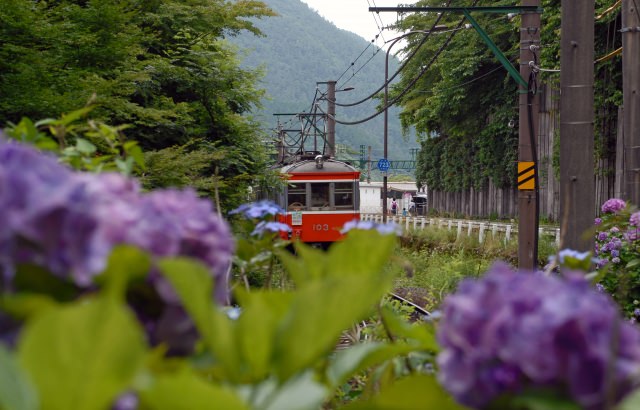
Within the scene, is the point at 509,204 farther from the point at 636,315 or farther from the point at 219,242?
the point at 219,242

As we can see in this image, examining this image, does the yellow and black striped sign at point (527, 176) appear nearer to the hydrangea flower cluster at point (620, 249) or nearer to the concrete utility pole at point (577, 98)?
the hydrangea flower cluster at point (620, 249)

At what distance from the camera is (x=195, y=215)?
88 cm

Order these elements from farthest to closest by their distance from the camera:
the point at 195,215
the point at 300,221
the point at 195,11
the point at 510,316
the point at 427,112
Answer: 1. the point at 427,112
2. the point at 300,221
3. the point at 195,11
4. the point at 195,215
5. the point at 510,316

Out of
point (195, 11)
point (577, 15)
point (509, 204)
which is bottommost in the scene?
point (509, 204)

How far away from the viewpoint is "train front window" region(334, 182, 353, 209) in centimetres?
1844

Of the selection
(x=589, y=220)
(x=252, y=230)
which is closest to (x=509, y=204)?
(x=589, y=220)

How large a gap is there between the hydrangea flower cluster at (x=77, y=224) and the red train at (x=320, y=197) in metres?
17.1

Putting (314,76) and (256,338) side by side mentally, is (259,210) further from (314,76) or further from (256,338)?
(314,76)

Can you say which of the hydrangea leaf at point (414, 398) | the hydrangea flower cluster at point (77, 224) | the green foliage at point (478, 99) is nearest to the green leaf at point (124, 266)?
the hydrangea flower cluster at point (77, 224)

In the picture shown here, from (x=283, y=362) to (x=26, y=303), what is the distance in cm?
25

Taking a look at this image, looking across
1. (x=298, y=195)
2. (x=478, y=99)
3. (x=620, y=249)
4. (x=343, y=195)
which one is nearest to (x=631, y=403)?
(x=620, y=249)

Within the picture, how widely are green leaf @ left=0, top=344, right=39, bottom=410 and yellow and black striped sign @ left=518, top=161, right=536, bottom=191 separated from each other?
1035cm

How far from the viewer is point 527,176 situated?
10.6 meters

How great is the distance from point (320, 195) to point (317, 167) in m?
0.67
